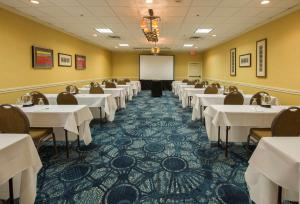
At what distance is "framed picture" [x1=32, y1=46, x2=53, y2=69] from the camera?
6.50 meters

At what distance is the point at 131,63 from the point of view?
664 inches

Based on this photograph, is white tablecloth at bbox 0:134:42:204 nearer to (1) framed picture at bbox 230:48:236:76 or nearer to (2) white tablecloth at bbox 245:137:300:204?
(2) white tablecloth at bbox 245:137:300:204

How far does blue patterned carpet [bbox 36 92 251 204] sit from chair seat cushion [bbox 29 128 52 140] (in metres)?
0.50

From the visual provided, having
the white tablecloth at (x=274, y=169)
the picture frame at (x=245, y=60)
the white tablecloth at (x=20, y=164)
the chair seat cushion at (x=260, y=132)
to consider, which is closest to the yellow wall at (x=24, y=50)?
the white tablecloth at (x=20, y=164)

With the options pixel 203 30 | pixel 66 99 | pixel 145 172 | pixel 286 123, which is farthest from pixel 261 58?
pixel 66 99

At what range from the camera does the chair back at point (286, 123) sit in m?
2.49

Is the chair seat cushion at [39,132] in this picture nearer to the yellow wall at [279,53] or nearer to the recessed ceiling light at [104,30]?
the yellow wall at [279,53]

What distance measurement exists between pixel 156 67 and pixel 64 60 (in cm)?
910

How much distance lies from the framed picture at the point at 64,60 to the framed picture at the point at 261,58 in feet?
22.4

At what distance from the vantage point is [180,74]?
1705 centimetres

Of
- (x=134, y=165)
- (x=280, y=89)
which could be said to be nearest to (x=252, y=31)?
(x=280, y=89)

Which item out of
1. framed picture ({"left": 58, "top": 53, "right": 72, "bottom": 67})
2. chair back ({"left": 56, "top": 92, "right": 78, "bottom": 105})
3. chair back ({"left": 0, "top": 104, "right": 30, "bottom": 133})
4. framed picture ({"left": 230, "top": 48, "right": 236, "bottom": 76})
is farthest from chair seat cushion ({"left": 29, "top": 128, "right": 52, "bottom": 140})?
framed picture ({"left": 230, "top": 48, "right": 236, "bottom": 76})

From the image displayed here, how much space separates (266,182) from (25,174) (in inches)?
86.5

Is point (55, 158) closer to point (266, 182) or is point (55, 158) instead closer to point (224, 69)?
point (266, 182)
